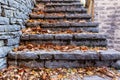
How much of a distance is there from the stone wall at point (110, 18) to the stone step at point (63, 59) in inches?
119

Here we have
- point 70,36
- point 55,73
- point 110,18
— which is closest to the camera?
point 55,73

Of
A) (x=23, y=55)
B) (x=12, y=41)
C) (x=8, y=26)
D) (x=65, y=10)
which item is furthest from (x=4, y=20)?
(x=65, y=10)

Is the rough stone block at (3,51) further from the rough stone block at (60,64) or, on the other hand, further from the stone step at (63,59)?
the rough stone block at (60,64)

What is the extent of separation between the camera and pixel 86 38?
2822mm

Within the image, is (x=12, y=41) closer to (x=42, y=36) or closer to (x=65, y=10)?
(x=42, y=36)

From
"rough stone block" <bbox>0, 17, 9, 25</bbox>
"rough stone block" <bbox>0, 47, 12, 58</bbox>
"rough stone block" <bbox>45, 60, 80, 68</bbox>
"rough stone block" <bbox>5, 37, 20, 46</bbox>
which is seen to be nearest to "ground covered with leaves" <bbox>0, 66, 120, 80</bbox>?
"rough stone block" <bbox>45, 60, 80, 68</bbox>

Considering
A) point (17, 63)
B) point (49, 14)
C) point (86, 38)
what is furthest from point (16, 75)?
point (49, 14)

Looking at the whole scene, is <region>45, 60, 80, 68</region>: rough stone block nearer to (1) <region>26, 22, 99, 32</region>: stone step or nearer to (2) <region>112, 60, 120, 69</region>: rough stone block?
(2) <region>112, 60, 120, 69</region>: rough stone block

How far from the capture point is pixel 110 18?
5.28 metres

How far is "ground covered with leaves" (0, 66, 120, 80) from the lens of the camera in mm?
2062

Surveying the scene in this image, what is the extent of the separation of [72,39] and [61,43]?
0.58 ft

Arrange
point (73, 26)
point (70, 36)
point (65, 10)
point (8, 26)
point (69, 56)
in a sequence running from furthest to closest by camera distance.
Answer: point (65, 10), point (73, 26), point (70, 36), point (8, 26), point (69, 56)

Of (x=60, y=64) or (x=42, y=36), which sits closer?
(x=60, y=64)

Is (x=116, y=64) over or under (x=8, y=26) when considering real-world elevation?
under
